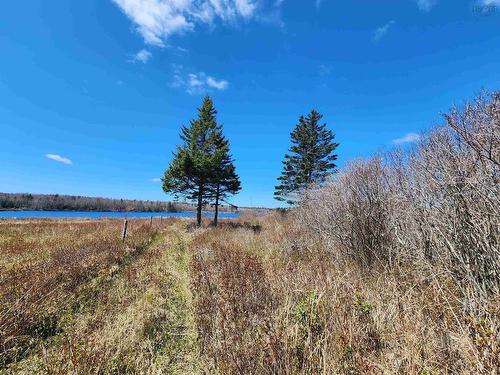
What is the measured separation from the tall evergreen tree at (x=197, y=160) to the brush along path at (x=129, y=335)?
619 inches

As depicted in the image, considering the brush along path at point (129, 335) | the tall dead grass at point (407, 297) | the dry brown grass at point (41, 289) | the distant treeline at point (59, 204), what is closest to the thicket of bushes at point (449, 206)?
the tall dead grass at point (407, 297)

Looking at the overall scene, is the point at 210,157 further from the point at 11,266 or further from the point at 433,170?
the point at 433,170

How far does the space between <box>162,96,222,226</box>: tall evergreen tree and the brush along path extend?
1572 centimetres

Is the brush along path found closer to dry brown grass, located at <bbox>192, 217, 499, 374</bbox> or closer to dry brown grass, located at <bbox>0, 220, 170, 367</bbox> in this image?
dry brown grass, located at <bbox>0, 220, 170, 367</bbox>

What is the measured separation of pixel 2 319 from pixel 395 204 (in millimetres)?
7611

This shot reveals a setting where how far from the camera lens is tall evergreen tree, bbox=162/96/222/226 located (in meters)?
22.3

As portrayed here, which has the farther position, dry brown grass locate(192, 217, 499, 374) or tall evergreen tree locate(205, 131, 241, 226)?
tall evergreen tree locate(205, 131, 241, 226)

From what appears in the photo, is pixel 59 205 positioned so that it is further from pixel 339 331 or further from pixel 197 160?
pixel 339 331

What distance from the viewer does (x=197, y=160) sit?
22234mm

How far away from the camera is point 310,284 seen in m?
4.80

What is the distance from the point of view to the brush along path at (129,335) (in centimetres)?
325

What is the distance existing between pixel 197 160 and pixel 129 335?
18975 millimetres

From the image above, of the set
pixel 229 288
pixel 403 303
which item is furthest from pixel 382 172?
pixel 229 288

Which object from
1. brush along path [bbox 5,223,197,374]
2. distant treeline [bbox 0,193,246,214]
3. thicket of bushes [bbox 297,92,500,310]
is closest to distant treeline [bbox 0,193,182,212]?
distant treeline [bbox 0,193,246,214]
